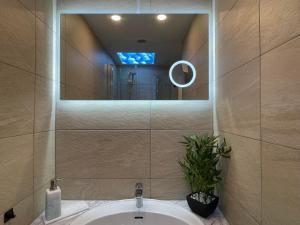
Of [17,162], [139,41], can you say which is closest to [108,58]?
[139,41]

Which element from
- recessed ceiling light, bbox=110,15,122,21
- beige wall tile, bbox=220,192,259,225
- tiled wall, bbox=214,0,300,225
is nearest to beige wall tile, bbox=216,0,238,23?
tiled wall, bbox=214,0,300,225

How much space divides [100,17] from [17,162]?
998 millimetres

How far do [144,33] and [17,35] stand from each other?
2.46 feet

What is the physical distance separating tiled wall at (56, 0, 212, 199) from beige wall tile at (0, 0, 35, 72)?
412 mm

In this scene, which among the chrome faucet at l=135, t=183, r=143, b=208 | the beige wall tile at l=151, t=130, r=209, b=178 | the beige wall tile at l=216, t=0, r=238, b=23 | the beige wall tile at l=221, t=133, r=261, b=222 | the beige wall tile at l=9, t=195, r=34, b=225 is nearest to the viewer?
the beige wall tile at l=221, t=133, r=261, b=222

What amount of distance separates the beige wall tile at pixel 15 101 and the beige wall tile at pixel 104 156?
34 cm

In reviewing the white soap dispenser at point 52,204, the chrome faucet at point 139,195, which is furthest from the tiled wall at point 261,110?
the white soap dispenser at point 52,204

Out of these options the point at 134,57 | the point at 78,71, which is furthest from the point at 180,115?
the point at 78,71

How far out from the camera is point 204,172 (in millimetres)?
1160

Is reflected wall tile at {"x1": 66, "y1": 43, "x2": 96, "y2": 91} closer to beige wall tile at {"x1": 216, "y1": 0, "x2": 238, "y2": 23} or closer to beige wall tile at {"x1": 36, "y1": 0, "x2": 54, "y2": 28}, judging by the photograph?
beige wall tile at {"x1": 36, "y1": 0, "x2": 54, "y2": 28}

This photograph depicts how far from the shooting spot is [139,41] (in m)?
1.44

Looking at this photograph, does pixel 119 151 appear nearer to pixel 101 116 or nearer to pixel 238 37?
pixel 101 116

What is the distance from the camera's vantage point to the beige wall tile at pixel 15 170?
882 mm

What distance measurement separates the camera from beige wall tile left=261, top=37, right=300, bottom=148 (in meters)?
0.60
